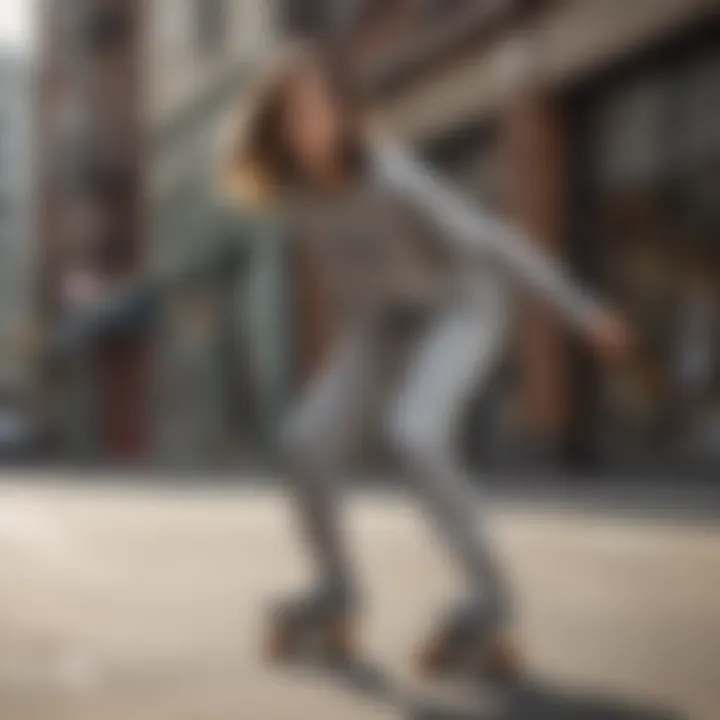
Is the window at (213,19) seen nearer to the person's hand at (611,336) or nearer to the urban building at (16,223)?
the urban building at (16,223)

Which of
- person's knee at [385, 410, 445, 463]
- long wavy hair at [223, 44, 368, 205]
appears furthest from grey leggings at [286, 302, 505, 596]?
long wavy hair at [223, 44, 368, 205]

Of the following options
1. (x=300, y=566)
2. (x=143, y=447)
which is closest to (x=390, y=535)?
(x=300, y=566)

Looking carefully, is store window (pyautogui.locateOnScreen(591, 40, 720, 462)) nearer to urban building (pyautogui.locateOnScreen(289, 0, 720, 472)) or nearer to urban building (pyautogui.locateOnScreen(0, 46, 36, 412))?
urban building (pyautogui.locateOnScreen(289, 0, 720, 472))

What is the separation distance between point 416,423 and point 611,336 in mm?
132

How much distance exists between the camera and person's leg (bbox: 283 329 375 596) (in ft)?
2.25

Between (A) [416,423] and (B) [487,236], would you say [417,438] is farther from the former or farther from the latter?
(B) [487,236]

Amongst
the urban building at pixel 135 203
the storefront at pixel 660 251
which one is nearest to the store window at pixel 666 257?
the storefront at pixel 660 251

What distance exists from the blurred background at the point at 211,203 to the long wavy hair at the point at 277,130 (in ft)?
0.04

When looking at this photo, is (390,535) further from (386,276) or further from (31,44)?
(31,44)

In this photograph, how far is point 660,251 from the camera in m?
0.77

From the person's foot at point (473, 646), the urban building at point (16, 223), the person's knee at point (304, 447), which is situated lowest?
the person's foot at point (473, 646)

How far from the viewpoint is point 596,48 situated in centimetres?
72

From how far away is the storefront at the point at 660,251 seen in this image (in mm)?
721

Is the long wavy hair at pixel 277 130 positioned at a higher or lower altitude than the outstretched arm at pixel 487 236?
higher
